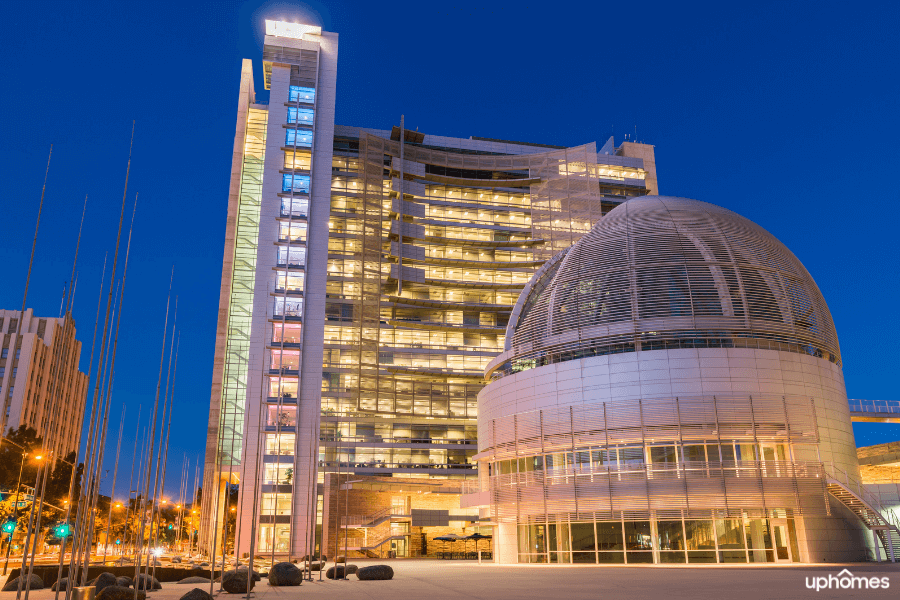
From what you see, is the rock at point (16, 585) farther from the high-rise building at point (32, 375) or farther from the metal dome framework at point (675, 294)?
the high-rise building at point (32, 375)

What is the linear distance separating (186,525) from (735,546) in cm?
13278

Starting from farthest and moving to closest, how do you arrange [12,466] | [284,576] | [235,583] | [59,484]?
[59,484] < [12,466] < [284,576] < [235,583]

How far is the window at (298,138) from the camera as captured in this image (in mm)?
93750

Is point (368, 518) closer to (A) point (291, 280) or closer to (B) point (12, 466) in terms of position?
(A) point (291, 280)

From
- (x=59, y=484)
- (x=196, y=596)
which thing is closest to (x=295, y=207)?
(x=59, y=484)

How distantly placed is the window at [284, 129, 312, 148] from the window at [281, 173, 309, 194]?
426 cm

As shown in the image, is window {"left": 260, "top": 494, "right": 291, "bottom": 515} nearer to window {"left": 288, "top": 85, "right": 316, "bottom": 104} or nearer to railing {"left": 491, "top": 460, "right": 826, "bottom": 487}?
railing {"left": 491, "top": 460, "right": 826, "bottom": 487}

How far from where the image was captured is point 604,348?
45062mm

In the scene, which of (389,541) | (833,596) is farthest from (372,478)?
(833,596)

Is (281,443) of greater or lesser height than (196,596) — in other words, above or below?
above

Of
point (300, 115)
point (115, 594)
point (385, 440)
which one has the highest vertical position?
point (300, 115)

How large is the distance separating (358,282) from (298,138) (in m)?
20.5

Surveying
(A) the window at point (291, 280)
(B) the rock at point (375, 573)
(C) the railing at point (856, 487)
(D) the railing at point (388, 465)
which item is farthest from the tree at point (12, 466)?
(C) the railing at point (856, 487)

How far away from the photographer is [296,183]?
92.8 metres
